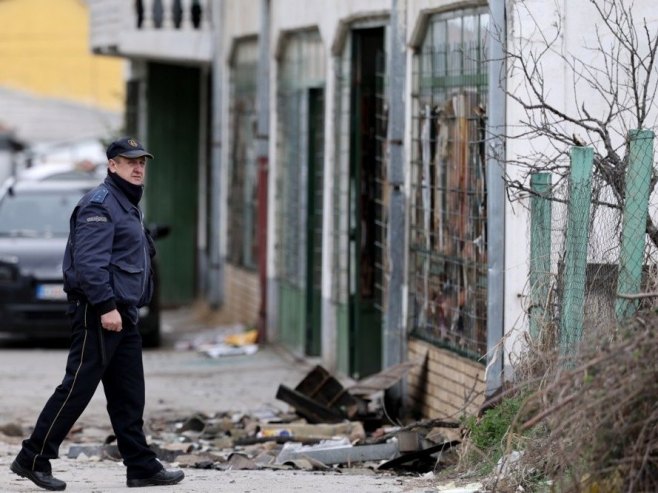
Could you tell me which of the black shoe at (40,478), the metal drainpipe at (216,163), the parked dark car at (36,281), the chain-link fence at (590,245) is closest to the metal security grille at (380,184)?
the parked dark car at (36,281)

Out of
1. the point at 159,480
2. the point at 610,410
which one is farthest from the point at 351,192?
the point at 610,410

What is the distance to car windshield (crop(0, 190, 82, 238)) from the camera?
679 inches

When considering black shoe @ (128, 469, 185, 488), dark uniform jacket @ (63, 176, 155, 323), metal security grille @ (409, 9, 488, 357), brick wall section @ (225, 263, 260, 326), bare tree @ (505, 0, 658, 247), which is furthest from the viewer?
brick wall section @ (225, 263, 260, 326)

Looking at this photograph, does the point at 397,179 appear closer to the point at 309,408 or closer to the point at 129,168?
the point at 309,408

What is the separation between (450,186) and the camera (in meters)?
11.0

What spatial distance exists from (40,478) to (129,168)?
5.35ft

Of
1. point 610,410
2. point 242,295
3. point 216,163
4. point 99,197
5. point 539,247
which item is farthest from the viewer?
point 216,163

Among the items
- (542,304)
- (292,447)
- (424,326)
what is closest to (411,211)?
(424,326)

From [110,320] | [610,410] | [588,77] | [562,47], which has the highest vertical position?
[562,47]

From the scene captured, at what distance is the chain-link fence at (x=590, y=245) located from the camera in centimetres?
779

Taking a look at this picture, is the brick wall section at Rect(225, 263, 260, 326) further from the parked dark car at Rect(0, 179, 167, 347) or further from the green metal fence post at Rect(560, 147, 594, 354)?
the green metal fence post at Rect(560, 147, 594, 354)

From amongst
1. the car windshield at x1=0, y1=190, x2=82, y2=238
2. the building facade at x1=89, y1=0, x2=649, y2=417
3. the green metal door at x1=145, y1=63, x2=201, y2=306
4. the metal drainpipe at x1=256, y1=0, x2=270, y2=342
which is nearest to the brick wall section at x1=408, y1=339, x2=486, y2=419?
the building facade at x1=89, y1=0, x2=649, y2=417

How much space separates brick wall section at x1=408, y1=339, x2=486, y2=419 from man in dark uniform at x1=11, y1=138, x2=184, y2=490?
2.12 metres

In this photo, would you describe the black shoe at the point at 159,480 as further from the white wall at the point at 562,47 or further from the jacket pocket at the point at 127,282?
the white wall at the point at 562,47
